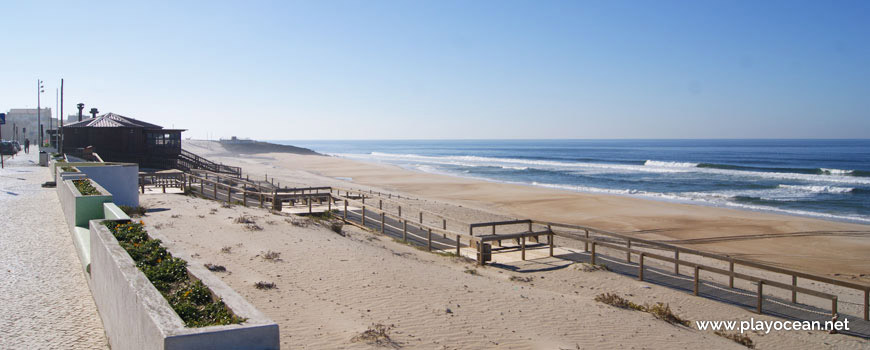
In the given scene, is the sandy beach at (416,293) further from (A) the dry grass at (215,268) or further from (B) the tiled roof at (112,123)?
(B) the tiled roof at (112,123)

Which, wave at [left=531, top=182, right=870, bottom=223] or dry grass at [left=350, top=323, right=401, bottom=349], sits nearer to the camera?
dry grass at [left=350, top=323, right=401, bottom=349]

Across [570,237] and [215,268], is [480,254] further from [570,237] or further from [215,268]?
[215,268]

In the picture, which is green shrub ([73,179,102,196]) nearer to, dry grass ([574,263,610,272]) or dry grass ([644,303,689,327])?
dry grass ([574,263,610,272])

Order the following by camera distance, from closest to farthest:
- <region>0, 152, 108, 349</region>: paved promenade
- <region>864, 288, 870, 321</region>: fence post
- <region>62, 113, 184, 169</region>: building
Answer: <region>0, 152, 108, 349</region>: paved promenade → <region>864, 288, 870, 321</region>: fence post → <region>62, 113, 184, 169</region>: building

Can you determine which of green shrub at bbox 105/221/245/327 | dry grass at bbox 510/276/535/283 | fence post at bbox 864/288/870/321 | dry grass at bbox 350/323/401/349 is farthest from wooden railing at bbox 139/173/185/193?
fence post at bbox 864/288/870/321

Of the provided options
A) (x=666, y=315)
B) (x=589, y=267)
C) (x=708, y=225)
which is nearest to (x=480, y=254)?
(x=589, y=267)

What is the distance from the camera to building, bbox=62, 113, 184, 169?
35562 millimetres

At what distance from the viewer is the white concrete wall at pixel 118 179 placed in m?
17.0

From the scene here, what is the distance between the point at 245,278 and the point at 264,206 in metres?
12.0

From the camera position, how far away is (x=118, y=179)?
17.3m

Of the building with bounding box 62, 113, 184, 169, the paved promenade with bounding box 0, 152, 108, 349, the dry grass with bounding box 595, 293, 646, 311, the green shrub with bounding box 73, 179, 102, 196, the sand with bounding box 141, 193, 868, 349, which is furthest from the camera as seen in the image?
the building with bounding box 62, 113, 184, 169

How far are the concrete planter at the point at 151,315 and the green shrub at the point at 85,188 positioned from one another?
556cm

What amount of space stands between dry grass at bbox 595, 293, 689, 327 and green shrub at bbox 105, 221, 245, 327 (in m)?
6.95

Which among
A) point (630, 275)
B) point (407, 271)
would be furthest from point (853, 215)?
point (407, 271)
